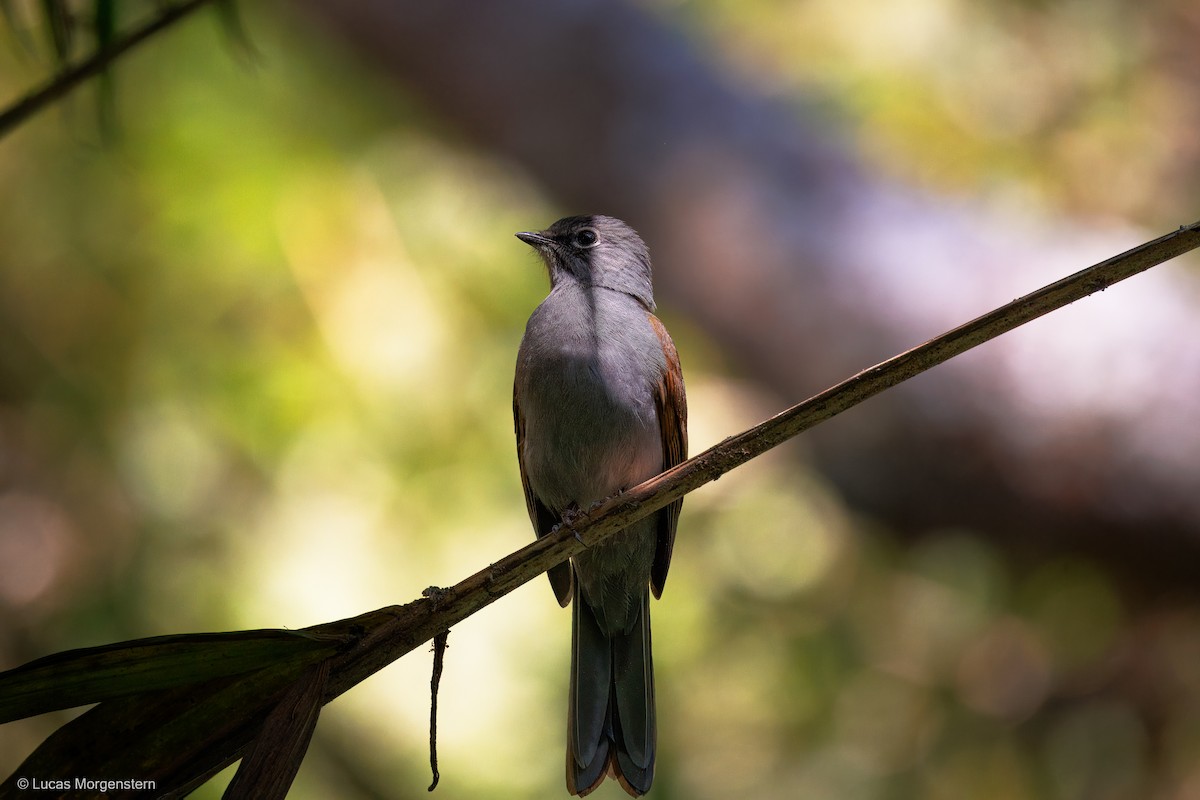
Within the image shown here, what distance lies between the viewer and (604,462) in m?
3.64

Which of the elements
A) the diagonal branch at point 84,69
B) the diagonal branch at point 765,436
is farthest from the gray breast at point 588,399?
the diagonal branch at point 84,69

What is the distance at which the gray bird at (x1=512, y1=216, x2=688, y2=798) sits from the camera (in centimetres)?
351

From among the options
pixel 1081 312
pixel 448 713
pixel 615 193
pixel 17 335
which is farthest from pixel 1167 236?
pixel 17 335

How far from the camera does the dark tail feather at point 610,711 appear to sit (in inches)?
134

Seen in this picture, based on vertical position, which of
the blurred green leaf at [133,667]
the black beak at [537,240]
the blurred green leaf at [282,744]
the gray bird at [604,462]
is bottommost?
the blurred green leaf at [282,744]

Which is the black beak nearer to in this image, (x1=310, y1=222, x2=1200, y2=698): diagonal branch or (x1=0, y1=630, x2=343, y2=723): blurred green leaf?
(x1=310, y1=222, x2=1200, y2=698): diagonal branch

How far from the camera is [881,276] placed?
5.61 metres

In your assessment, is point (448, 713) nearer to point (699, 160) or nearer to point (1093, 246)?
point (699, 160)

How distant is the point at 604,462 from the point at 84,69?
6.15 feet

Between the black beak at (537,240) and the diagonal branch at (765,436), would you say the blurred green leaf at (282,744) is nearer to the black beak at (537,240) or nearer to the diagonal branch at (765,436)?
the diagonal branch at (765,436)

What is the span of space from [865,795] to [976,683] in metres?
0.87

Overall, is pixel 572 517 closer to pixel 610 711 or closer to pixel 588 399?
pixel 588 399

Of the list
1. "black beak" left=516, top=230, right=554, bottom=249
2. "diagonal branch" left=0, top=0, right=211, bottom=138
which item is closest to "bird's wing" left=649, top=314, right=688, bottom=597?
"black beak" left=516, top=230, right=554, bottom=249

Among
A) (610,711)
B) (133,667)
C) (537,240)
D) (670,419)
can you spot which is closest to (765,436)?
(133,667)
